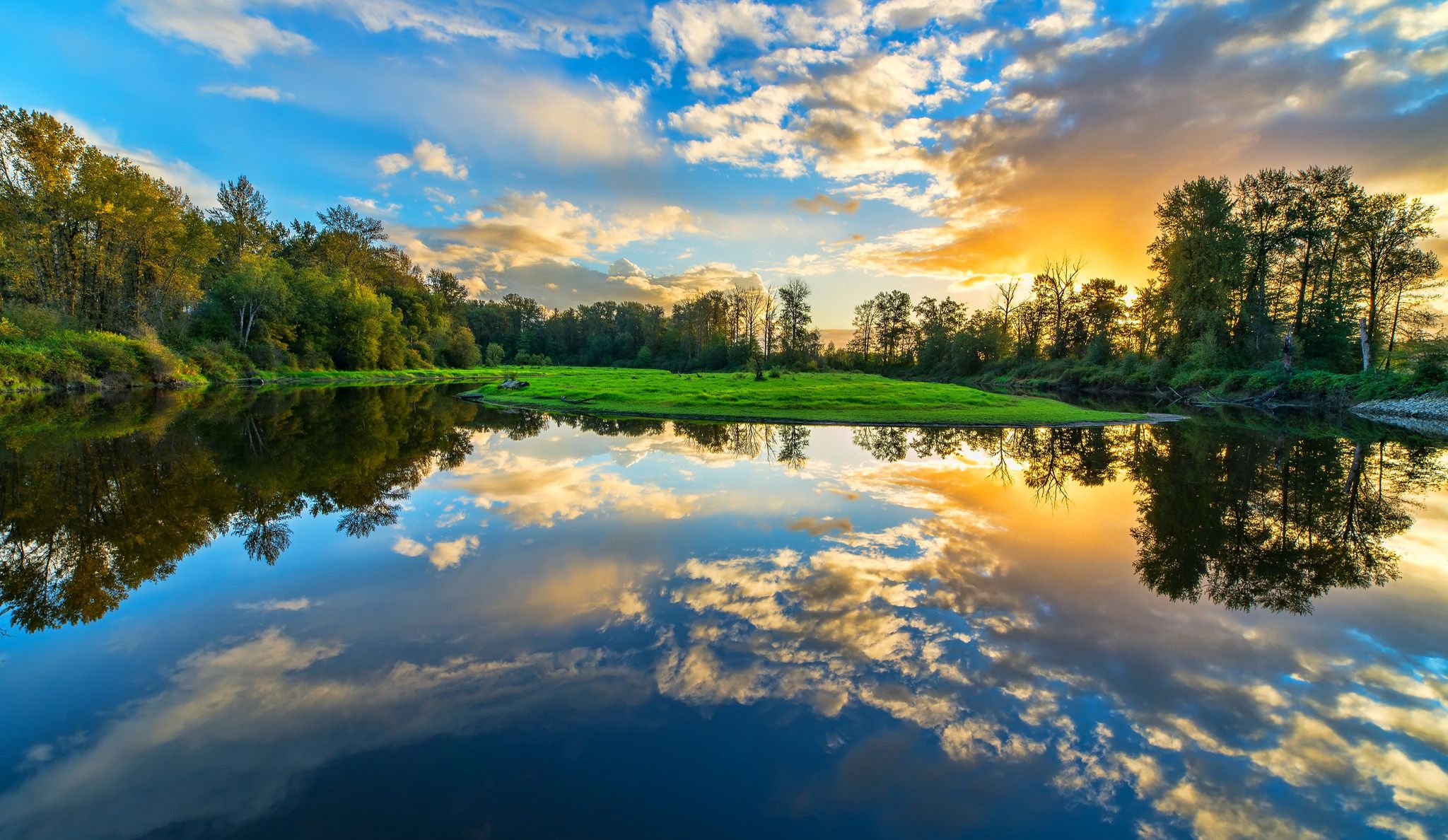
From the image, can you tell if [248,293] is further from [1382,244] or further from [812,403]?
[1382,244]

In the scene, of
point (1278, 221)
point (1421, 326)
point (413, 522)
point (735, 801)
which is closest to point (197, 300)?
point (413, 522)

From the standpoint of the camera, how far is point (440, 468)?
49.6 feet

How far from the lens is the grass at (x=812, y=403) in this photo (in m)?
27.0

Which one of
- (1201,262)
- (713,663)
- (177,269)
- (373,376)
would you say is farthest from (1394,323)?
(177,269)

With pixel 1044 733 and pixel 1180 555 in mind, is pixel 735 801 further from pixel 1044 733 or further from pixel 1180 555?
pixel 1180 555

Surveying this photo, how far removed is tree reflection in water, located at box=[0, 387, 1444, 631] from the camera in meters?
7.88

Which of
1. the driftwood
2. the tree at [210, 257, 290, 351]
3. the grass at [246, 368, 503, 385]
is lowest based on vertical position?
the driftwood

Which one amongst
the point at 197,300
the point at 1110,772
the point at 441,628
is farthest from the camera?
the point at 197,300

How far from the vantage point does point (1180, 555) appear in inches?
345

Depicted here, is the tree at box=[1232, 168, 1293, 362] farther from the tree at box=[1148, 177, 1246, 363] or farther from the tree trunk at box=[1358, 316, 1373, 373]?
the tree trunk at box=[1358, 316, 1373, 373]

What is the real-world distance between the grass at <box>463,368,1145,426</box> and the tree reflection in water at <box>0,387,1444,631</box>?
1957mm

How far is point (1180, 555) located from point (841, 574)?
5889 mm

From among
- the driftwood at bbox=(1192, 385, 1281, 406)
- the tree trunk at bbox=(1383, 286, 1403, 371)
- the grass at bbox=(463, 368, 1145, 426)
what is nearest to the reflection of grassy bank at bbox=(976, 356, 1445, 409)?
the driftwood at bbox=(1192, 385, 1281, 406)

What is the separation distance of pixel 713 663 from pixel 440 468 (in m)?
12.5
